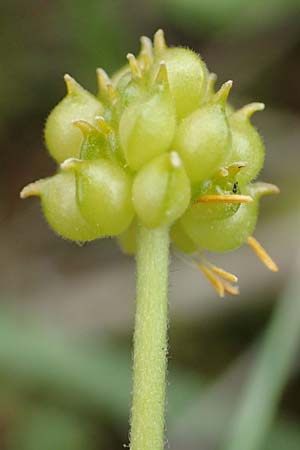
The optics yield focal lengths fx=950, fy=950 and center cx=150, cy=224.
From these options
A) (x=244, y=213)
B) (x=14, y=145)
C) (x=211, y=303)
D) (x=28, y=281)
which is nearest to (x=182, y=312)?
(x=211, y=303)

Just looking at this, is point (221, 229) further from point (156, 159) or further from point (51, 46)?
point (51, 46)

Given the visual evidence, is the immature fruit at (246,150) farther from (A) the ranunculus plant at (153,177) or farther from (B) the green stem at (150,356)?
(B) the green stem at (150,356)

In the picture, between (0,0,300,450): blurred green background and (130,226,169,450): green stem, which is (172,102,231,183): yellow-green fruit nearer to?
(130,226,169,450): green stem

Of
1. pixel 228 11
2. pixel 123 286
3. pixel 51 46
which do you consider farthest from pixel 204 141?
pixel 51 46

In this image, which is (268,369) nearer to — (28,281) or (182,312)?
(182,312)

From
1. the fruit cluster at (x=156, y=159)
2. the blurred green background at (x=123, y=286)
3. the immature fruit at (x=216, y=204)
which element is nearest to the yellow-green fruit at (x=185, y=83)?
the fruit cluster at (x=156, y=159)
